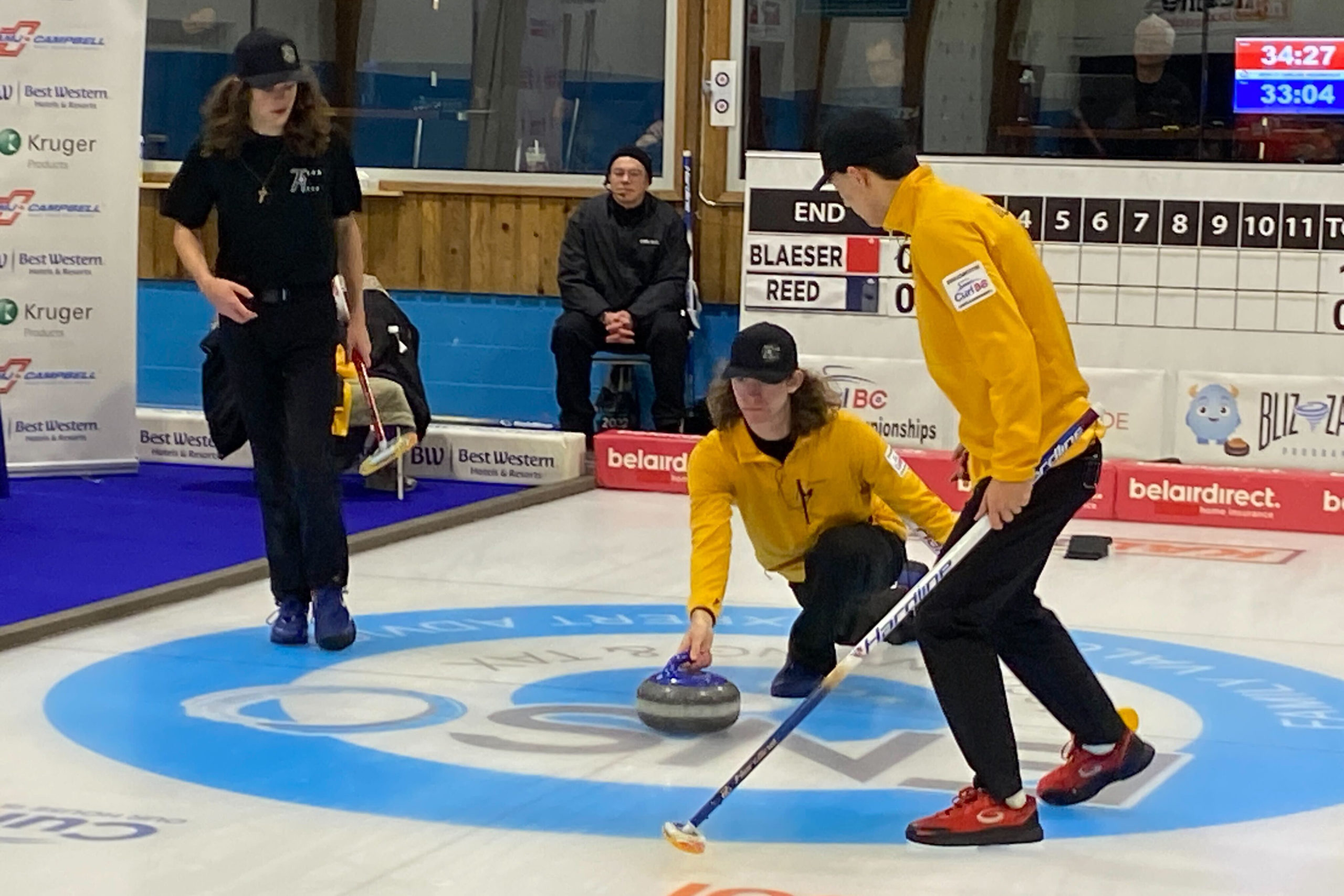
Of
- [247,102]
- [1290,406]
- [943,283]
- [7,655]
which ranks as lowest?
[7,655]

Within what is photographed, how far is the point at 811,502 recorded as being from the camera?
450 centimetres

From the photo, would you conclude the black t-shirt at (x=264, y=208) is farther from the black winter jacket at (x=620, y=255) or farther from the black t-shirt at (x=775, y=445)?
the black winter jacket at (x=620, y=255)

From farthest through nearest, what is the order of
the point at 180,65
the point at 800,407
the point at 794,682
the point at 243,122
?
the point at 180,65 → the point at 243,122 → the point at 794,682 → the point at 800,407

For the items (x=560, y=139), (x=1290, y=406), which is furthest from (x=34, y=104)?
(x=1290, y=406)

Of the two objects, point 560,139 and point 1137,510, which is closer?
point 1137,510

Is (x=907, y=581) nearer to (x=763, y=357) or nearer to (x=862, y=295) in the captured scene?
(x=763, y=357)

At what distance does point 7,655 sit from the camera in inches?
191

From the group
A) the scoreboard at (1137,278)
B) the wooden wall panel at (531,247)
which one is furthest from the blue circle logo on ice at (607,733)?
the wooden wall panel at (531,247)

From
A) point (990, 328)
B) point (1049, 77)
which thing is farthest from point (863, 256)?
point (990, 328)

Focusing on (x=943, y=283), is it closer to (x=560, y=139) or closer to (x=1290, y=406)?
(x=1290, y=406)

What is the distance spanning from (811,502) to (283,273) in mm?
1426

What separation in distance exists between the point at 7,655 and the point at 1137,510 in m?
4.20

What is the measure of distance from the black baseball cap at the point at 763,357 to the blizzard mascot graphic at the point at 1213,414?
3.93 m

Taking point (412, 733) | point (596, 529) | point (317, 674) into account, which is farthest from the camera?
point (596, 529)
